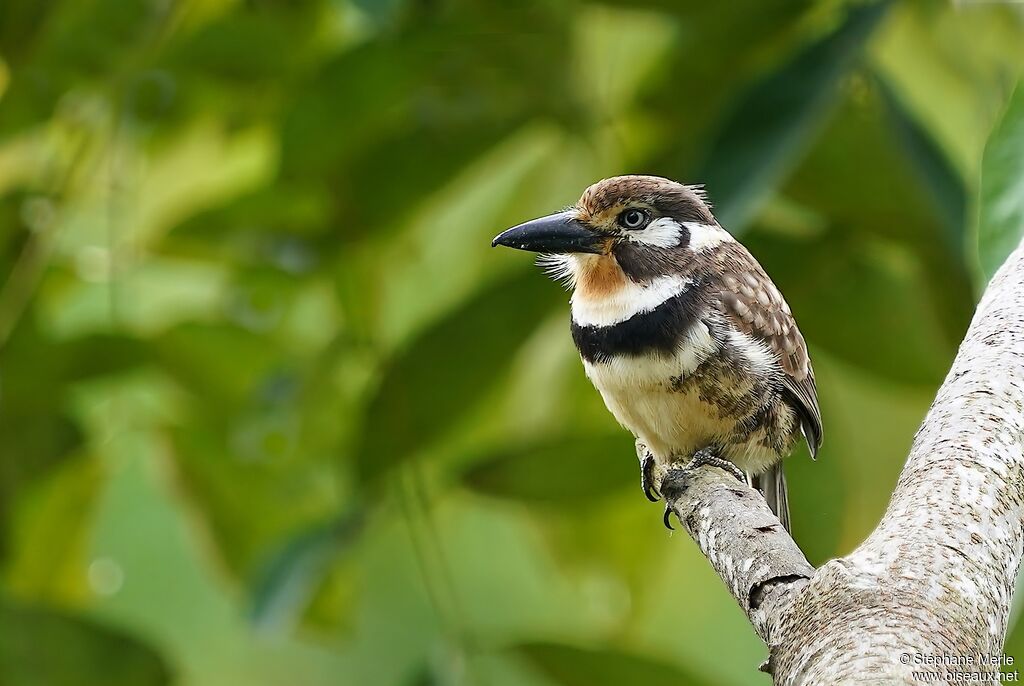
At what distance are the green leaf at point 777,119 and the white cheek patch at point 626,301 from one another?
125 millimetres

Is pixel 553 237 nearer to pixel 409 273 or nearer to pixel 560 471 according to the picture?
pixel 560 471

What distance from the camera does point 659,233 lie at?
77.7 inches

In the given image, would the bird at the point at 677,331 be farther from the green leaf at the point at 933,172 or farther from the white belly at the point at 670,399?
the green leaf at the point at 933,172

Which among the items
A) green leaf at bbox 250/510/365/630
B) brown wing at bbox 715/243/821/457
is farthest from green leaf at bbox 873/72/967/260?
green leaf at bbox 250/510/365/630

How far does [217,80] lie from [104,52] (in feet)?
0.81

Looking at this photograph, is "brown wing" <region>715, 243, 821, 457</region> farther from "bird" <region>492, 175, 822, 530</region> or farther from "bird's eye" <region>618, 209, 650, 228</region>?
"bird's eye" <region>618, 209, 650, 228</region>

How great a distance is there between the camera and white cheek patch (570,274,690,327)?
1.93 metres

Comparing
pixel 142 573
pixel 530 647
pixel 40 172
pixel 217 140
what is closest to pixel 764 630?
pixel 530 647

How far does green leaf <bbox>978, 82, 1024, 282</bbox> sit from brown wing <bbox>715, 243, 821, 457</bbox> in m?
0.48

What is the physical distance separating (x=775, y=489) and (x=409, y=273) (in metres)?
1.13

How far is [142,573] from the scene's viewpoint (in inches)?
146

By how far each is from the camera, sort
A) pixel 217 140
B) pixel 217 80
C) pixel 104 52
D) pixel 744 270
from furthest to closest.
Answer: pixel 217 140, pixel 217 80, pixel 104 52, pixel 744 270

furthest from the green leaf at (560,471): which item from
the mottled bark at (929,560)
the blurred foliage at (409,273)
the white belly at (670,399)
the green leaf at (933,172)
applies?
the mottled bark at (929,560)

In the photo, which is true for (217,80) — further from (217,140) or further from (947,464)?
(947,464)
